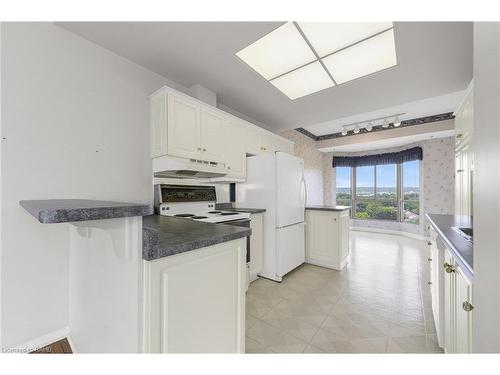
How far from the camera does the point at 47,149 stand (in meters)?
1.48

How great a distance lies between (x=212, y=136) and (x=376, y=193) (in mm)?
5408

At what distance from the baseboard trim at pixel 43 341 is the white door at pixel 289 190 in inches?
82.9

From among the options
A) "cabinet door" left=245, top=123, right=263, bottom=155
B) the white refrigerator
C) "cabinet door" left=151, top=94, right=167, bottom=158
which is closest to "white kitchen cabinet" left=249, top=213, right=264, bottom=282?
the white refrigerator

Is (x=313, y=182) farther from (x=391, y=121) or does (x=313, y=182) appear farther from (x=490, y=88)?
(x=490, y=88)

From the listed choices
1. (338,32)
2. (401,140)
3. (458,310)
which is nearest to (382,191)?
(401,140)

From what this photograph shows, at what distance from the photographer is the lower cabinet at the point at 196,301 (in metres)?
0.78

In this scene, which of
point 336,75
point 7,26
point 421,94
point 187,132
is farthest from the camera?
point 421,94

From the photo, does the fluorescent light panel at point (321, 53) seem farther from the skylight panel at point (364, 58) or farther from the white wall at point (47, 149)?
the white wall at point (47, 149)

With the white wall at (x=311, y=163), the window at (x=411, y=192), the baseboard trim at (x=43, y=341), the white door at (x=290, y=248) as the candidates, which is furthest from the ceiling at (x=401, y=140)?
the baseboard trim at (x=43, y=341)

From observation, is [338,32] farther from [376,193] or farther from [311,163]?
[376,193]

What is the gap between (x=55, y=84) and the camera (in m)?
1.52

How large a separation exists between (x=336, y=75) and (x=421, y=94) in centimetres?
118

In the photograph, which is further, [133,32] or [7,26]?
[133,32]
